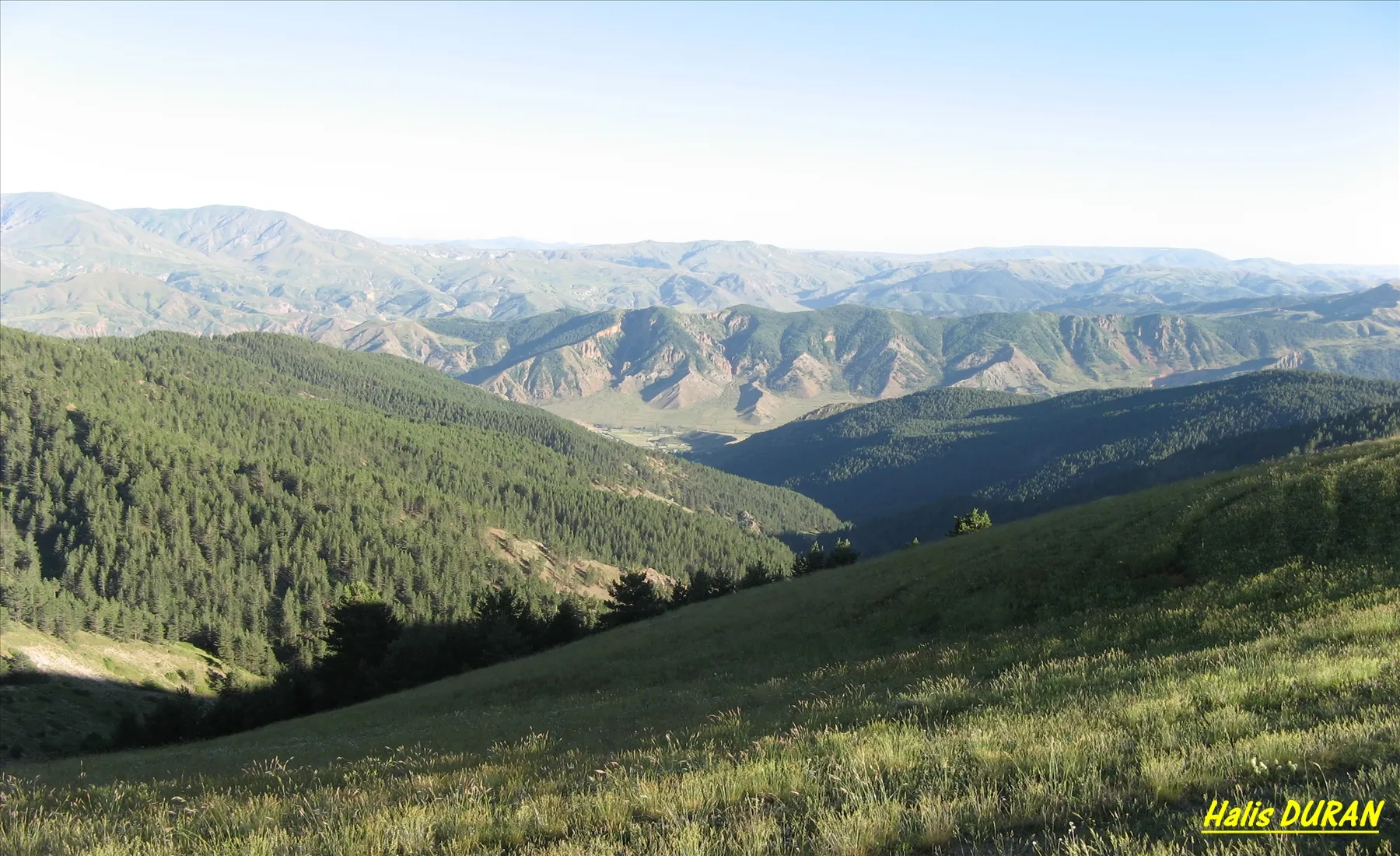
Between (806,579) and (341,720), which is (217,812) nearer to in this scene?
(341,720)

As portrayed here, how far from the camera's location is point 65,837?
8.50 metres

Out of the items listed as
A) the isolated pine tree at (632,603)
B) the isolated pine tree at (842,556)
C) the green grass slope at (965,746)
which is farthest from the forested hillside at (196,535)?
the green grass slope at (965,746)

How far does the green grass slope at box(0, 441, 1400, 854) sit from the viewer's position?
23.0 feet

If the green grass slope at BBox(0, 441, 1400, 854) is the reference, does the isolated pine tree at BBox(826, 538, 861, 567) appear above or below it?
below

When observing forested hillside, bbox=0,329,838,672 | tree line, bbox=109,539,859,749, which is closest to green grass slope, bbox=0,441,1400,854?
tree line, bbox=109,539,859,749

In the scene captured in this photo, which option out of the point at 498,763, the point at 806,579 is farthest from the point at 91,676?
the point at 498,763

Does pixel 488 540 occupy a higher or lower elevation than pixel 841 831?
lower

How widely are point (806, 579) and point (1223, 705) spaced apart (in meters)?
51.3

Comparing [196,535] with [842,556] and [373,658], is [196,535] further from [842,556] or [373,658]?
[842,556]

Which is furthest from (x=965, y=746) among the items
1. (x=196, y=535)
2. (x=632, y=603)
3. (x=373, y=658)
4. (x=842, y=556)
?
(x=196, y=535)

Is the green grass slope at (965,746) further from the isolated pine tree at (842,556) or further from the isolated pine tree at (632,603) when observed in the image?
the isolated pine tree at (842,556)

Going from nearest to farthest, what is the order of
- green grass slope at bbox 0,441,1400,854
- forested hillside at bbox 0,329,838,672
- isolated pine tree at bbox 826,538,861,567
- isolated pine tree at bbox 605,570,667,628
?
green grass slope at bbox 0,441,1400,854
isolated pine tree at bbox 605,570,667,628
isolated pine tree at bbox 826,538,861,567
forested hillside at bbox 0,329,838,672

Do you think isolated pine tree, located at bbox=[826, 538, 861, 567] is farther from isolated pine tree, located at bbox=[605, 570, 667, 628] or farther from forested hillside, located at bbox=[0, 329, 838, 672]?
forested hillside, located at bbox=[0, 329, 838, 672]

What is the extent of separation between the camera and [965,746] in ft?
29.6
